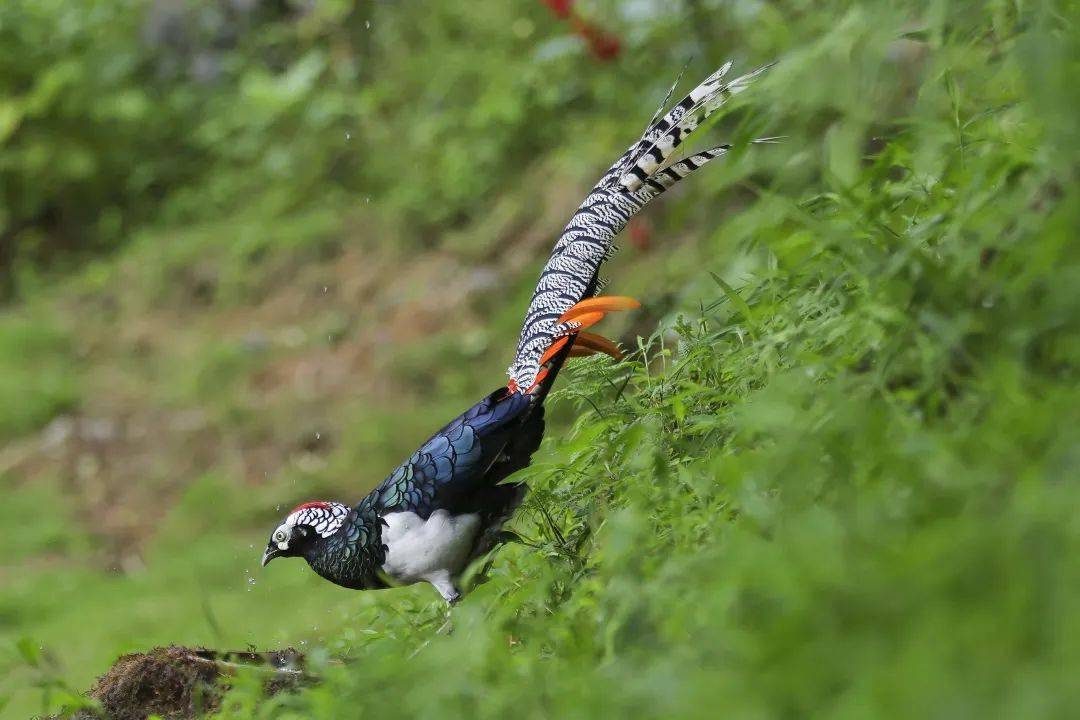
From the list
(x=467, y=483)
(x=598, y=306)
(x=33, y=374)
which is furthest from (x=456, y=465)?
(x=33, y=374)

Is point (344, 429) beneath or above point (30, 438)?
beneath

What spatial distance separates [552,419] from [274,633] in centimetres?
150

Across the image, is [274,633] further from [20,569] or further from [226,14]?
[226,14]

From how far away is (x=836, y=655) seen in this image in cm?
125

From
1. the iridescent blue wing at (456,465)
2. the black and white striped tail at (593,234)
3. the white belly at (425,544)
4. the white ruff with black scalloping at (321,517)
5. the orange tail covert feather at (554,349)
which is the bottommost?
the white belly at (425,544)

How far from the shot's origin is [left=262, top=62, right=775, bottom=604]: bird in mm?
2896

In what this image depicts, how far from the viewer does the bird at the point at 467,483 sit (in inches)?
114

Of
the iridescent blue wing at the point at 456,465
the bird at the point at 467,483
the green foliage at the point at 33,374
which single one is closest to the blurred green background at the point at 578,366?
the green foliage at the point at 33,374

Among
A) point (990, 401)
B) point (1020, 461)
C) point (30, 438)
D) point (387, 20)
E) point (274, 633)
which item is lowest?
point (1020, 461)

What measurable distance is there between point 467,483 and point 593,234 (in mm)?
675

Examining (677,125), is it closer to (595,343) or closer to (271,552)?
(595,343)

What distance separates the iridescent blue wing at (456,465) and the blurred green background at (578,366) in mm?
244

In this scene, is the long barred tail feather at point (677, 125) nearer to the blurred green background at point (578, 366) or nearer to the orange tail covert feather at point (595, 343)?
the blurred green background at point (578, 366)

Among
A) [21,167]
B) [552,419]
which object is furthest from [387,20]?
[552,419]
